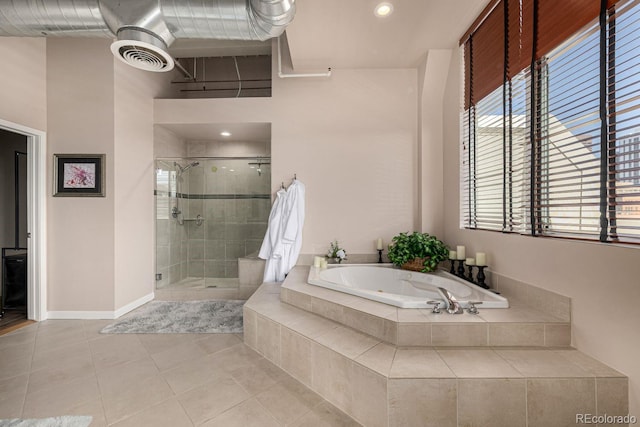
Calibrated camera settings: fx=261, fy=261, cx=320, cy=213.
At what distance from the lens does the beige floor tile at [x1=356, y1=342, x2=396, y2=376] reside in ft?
4.32

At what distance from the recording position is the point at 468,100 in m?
2.51

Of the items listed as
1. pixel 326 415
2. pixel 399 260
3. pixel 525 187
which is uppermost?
pixel 525 187

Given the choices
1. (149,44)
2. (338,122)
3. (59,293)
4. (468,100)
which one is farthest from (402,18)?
(59,293)

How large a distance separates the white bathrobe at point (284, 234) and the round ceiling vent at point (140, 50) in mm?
1616

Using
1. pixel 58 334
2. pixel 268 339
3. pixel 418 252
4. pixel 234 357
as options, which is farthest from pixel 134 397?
pixel 418 252

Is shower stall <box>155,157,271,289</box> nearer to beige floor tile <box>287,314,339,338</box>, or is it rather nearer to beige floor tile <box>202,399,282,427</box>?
beige floor tile <box>287,314,339,338</box>

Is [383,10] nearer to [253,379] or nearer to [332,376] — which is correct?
[332,376]

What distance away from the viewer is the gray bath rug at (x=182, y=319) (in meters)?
2.40

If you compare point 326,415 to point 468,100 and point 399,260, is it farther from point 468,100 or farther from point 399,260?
point 468,100

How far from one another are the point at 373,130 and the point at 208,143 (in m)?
2.44

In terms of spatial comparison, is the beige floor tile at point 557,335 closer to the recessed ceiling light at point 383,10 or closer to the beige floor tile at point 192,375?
the beige floor tile at point 192,375

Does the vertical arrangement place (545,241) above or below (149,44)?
below

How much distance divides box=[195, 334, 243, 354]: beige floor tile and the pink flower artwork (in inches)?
76.1

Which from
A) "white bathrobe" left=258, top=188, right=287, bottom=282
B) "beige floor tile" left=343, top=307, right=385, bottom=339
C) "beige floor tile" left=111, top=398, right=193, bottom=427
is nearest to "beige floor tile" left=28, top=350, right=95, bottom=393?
"beige floor tile" left=111, top=398, right=193, bottom=427
